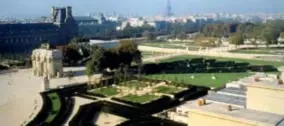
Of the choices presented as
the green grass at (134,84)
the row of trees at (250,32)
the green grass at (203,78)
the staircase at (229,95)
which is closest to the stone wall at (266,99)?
the staircase at (229,95)

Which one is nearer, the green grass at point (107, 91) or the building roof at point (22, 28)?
the green grass at point (107, 91)

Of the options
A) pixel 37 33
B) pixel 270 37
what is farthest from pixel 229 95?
pixel 37 33

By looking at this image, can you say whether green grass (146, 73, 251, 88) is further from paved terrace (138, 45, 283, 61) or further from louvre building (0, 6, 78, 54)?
louvre building (0, 6, 78, 54)

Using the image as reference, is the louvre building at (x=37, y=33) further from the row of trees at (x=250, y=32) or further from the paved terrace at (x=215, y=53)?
the row of trees at (x=250, y=32)

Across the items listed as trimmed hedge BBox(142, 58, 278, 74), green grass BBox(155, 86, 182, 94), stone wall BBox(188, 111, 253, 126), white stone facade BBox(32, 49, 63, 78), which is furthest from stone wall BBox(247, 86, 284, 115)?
white stone facade BBox(32, 49, 63, 78)

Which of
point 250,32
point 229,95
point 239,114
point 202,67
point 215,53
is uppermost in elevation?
point 239,114

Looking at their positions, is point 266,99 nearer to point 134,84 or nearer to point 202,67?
point 134,84
